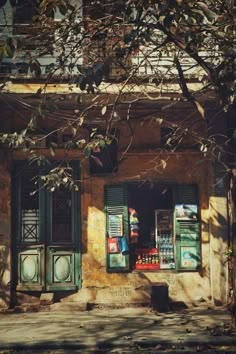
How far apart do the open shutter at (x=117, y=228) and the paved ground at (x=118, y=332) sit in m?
0.99

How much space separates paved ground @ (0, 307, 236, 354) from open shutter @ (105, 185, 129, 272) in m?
0.99

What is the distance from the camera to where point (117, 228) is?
10164 mm

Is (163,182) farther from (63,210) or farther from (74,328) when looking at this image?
(74,328)

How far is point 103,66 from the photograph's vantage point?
559 centimetres

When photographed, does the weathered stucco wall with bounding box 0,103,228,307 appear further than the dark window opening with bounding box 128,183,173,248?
No

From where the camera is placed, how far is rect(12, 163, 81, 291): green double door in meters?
10.2

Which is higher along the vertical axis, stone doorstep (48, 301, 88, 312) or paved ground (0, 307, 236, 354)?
stone doorstep (48, 301, 88, 312)

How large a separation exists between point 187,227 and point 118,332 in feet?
10.3

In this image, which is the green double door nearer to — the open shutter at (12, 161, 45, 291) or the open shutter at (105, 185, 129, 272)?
the open shutter at (12, 161, 45, 291)

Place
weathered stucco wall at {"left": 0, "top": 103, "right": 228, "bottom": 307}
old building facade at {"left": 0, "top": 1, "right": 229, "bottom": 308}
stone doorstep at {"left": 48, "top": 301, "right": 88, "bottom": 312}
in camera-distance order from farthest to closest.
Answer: old building facade at {"left": 0, "top": 1, "right": 229, "bottom": 308} → weathered stucco wall at {"left": 0, "top": 103, "right": 228, "bottom": 307} → stone doorstep at {"left": 48, "top": 301, "right": 88, "bottom": 312}

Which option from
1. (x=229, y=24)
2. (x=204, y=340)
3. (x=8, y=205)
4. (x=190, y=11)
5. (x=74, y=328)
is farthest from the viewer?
(x=8, y=205)

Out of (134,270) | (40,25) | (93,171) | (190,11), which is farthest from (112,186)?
(190,11)

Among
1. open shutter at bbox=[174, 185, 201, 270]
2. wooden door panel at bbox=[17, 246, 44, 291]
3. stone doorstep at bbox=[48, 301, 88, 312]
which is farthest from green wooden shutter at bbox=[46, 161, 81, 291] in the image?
open shutter at bbox=[174, 185, 201, 270]

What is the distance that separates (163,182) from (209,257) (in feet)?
6.21
